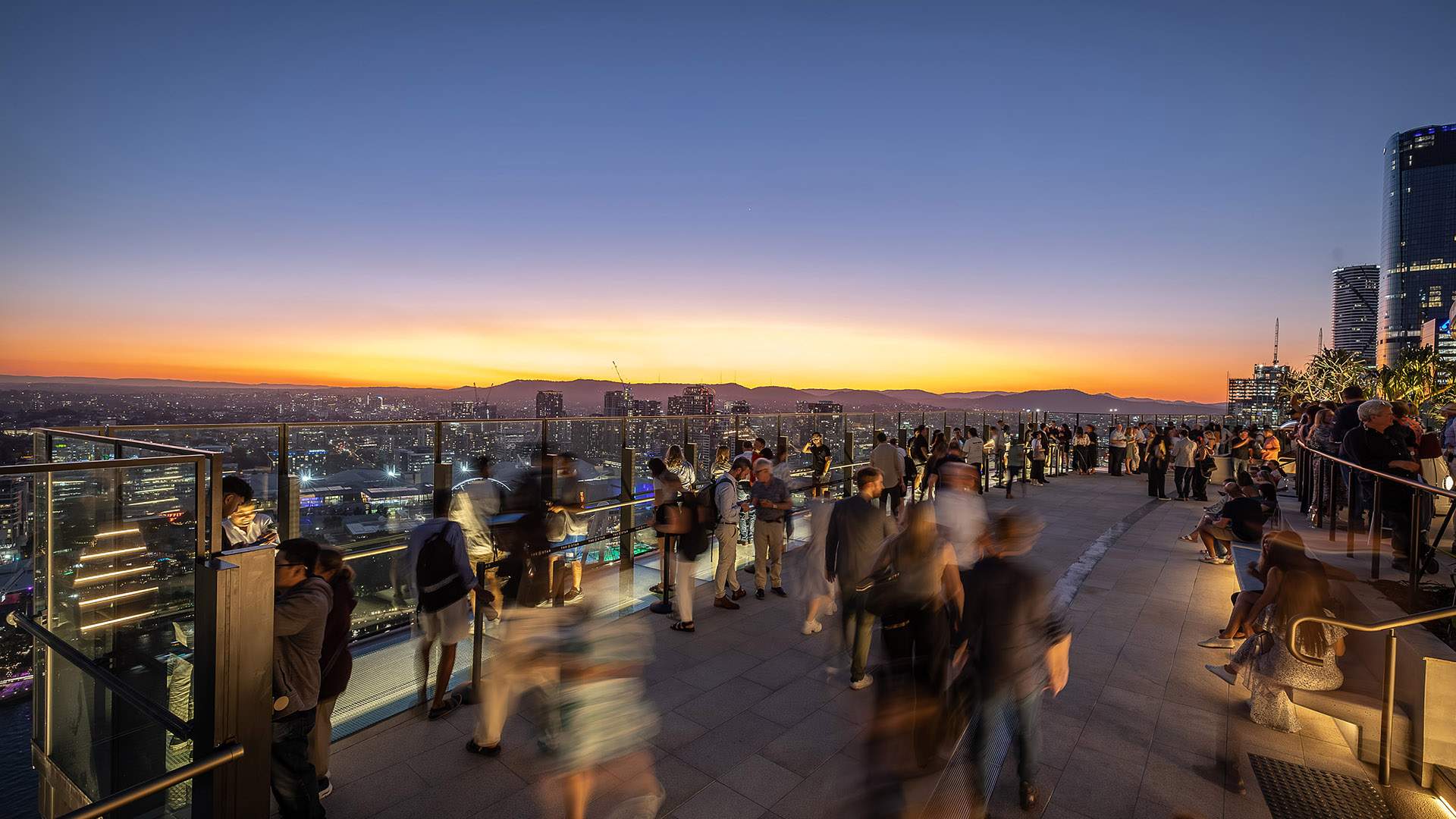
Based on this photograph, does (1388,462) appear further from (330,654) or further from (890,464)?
(330,654)

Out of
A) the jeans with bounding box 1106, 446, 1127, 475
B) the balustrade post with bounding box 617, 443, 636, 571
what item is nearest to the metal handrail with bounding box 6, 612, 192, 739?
the balustrade post with bounding box 617, 443, 636, 571

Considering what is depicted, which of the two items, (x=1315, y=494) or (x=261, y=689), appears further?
(x=1315, y=494)

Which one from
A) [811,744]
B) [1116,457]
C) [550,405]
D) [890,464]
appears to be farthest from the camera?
[1116,457]

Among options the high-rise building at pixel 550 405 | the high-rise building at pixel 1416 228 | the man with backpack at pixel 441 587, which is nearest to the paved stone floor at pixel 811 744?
the man with backpack at pixel 441 587

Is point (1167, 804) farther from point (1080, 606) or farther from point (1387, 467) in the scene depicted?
point (1387, 467)

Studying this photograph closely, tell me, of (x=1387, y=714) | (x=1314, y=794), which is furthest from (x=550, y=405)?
(x=1387, y=714)

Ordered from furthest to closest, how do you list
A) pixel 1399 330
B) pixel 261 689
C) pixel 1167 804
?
pixel 1399 330 < pixel 1167 804 < pixel 261 689

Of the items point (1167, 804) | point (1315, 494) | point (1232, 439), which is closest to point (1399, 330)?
point (1232, 439)
